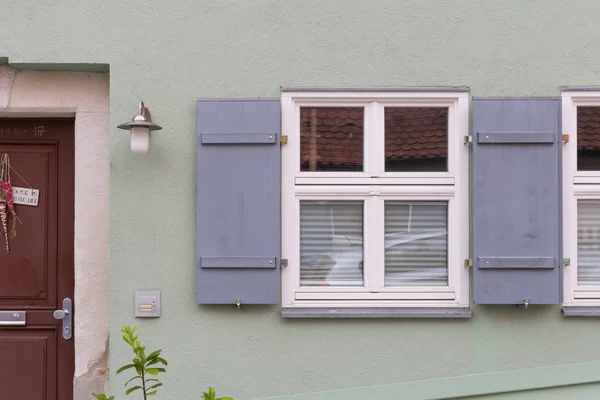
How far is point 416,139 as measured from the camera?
3.92m

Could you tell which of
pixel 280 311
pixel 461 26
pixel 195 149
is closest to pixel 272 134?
pixel 195 149

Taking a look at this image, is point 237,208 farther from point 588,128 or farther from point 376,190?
point 588,128

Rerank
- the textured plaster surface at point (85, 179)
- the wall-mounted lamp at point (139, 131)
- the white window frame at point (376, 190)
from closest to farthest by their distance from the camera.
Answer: the wall-mounted lamp at point (139, 131) < the white window frame at point (376, 190) < the textured plaster surface at point (85, 179)

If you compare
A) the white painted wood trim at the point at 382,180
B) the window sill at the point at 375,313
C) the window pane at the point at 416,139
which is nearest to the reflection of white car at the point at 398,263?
the window sill at the point at 375,313

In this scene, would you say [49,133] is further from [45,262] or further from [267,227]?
[267,227]

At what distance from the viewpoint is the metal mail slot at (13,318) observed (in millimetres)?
4082

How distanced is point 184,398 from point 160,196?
1121mm

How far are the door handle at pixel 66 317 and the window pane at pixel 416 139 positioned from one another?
205 centimetres

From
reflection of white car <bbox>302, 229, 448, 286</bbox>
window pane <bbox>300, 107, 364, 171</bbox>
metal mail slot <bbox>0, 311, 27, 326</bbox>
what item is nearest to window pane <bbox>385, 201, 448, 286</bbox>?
reflection of white car <bbox>302, 229, 448, 286</bbox>

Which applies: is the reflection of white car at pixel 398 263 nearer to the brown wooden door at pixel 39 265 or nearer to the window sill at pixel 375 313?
the window sill at pixel 375 313

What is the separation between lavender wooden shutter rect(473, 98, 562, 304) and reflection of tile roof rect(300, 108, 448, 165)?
0.85ft

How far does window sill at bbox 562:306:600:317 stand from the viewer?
12.5ft

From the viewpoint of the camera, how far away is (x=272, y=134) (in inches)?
148

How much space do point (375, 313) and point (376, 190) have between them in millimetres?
684
